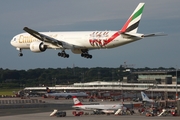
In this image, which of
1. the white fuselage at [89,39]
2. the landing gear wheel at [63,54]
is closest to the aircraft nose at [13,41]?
the white fuselage at [89,39]

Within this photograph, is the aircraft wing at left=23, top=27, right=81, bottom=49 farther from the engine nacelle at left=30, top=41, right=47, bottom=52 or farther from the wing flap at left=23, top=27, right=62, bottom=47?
the engine nacelle at left=30, top=41, right=47, bottom=52

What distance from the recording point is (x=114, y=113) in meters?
105

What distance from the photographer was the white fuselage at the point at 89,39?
8438cm

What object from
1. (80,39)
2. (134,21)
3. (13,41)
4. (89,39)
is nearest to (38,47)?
(80,39)

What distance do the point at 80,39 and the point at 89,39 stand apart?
2.20 m

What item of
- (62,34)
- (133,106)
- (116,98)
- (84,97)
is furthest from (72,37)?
(84,97)

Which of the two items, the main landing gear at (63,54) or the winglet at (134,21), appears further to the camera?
the main landing gear at (63,54)

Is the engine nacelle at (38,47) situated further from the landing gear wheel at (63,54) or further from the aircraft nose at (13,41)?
the aircraft nose at (13,41)

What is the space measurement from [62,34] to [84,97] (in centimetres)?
10189

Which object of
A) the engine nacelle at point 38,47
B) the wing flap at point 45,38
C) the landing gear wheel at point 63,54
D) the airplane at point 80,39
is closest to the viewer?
the airplane at point 80,39

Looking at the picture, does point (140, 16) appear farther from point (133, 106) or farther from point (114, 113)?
point (133, 106)

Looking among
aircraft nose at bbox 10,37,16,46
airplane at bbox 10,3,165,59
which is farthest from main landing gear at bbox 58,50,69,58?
aircraft nose at bbox 10,37,16,46

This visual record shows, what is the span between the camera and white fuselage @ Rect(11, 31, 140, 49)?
84375 mm

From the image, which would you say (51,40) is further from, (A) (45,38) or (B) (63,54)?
(B) (63,54)
